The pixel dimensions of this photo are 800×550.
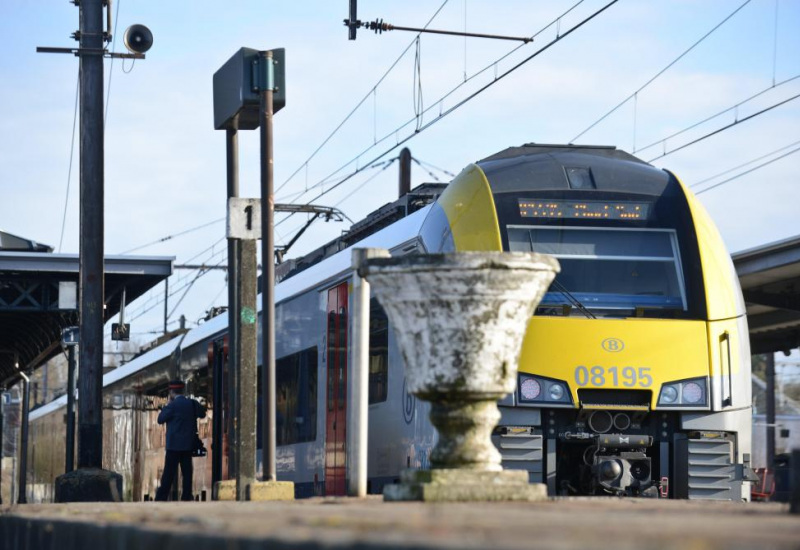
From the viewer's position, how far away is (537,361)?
41.1 ft

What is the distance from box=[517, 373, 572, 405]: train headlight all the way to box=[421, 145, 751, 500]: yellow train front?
0.01m

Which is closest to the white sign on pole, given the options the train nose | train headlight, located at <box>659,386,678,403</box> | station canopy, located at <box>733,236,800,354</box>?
the train nose

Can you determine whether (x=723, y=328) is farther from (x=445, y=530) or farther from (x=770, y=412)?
(x=770, y=412)

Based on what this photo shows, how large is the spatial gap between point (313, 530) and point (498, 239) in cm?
831

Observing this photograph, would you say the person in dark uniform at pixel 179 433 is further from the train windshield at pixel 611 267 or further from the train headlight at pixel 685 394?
the train headlight at pixel 685 394

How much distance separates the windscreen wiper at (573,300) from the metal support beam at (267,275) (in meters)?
2.54

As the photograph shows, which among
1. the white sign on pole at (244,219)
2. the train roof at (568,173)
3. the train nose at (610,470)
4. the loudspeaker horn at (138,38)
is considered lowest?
the train nose at (610,470)

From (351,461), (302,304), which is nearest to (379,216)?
(302,304)

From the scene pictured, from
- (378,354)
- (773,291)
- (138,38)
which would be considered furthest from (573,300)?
(773,291)

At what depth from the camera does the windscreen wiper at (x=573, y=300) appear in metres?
12.7

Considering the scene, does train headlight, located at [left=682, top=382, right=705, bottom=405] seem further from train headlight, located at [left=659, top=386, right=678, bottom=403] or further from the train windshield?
the train windshield

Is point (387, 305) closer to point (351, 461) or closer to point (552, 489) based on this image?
point (351, 461)

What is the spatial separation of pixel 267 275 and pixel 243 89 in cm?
162

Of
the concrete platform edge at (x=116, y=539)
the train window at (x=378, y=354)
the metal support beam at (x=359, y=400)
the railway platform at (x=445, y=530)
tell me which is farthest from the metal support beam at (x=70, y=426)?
the railway platform at (x=445, y=530)
